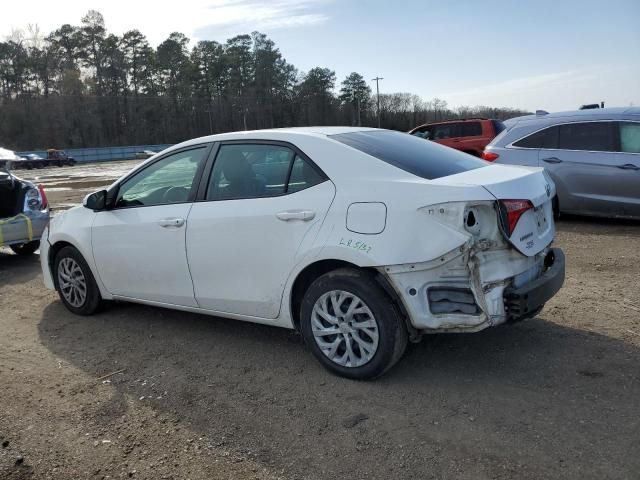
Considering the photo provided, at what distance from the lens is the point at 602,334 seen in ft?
13.8

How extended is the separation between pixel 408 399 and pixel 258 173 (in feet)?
5.99

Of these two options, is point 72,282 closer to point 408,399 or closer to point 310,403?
point 310,403

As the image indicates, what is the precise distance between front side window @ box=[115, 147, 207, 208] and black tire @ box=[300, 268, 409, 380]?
1.43m

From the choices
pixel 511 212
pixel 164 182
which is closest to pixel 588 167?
pixel 511 212

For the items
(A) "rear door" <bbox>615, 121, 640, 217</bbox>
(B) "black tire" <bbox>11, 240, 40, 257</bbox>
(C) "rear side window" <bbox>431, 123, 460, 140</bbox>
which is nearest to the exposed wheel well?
(A) "rear door" <bbox>615, 121, 640, 217</bbox>

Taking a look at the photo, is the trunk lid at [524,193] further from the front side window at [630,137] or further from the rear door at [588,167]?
the front side window at [630,137]

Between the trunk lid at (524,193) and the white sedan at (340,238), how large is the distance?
0.5 inches

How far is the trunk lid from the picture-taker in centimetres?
340

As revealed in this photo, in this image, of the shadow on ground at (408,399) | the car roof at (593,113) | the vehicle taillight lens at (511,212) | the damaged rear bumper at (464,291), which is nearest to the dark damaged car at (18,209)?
the shadow on ground at (408,399)

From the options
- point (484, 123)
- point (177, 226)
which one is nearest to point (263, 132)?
point (177, 226)

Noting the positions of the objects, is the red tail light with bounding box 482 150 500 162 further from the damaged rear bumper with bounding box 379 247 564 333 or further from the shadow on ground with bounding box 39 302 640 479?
the damaged rear bumper with bounding box 379 247 564 333

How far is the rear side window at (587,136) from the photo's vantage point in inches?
324

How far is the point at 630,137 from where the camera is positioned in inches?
317

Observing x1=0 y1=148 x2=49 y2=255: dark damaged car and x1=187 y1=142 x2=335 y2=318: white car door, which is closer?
x1=187 y1=142 x2=335 y2=318: white car door
